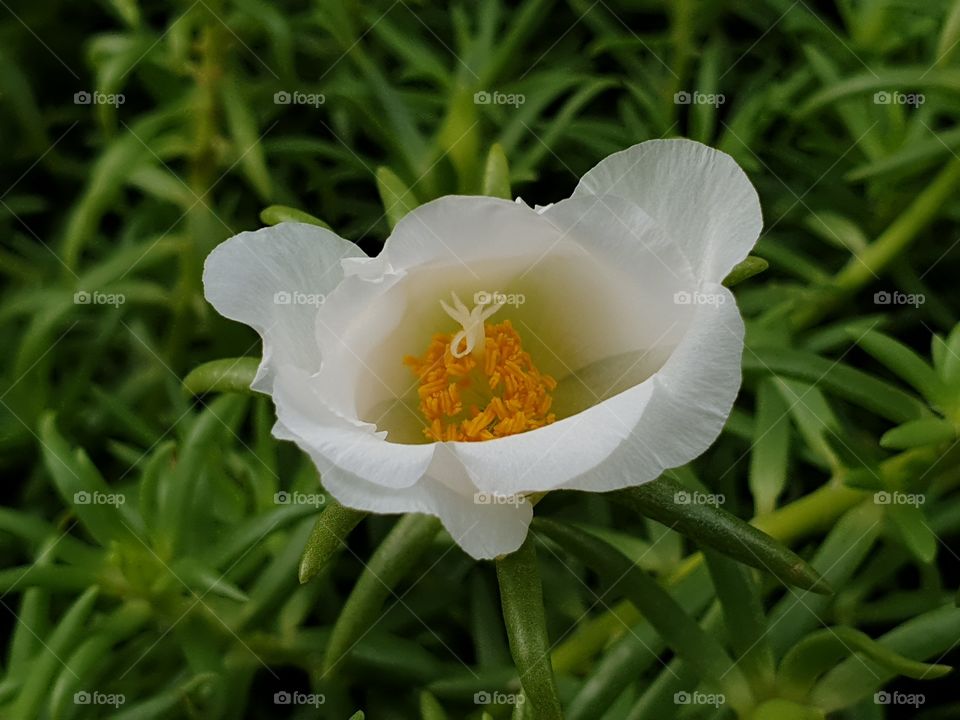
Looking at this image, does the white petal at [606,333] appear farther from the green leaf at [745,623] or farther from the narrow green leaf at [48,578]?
the narrow green leaf at [48,578]

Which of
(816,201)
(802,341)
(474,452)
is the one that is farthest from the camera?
(816,201)

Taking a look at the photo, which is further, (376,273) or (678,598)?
(678,598)

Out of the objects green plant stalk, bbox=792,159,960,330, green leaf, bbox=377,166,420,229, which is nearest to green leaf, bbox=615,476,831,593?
green leaf, bbox=377,166,420,229

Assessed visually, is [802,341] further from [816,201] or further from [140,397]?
[140,397]

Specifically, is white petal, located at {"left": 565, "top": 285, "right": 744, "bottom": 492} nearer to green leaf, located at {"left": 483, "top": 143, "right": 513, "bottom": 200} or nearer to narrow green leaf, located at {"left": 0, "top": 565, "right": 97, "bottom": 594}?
green leaf, located at {"left": 483, "top": 143, "right": 513, "bottom": 200}

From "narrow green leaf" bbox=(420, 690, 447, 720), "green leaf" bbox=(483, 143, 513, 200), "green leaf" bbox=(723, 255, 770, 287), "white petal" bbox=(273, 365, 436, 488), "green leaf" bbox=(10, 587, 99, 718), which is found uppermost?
"green leaf" bbox=(483, 143, 513, 200)

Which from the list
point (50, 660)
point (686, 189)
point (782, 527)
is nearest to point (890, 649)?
point (782, 527)

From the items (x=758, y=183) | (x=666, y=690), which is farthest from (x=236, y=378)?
(x=758, y=183)
